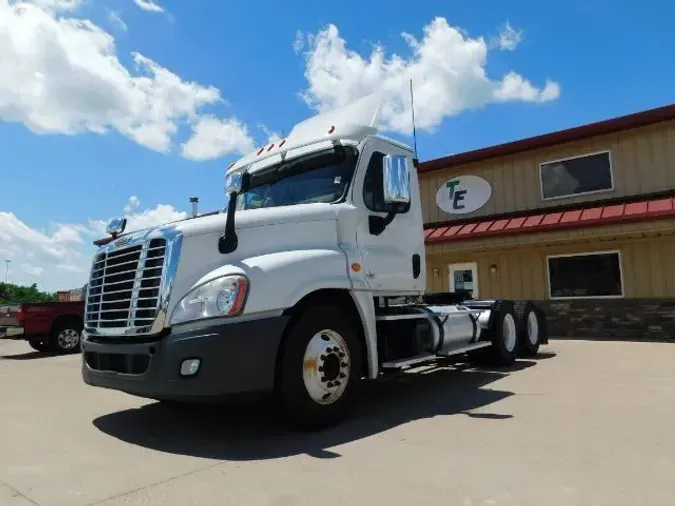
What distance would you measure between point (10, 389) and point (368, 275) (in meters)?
5.96

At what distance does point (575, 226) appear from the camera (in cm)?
1197

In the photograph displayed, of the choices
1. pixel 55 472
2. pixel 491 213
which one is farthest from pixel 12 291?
pixel 55 472

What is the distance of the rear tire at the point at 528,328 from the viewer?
9594 millimetres

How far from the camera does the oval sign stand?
596 inches

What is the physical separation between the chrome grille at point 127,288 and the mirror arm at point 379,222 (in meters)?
2.13

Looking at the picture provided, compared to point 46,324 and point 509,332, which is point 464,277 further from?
point 46,324

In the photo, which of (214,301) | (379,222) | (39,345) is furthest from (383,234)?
(39,345)

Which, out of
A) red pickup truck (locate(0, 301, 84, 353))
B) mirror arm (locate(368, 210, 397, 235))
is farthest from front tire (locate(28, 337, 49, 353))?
mirror arm (locate(368, 210, 397, 235))

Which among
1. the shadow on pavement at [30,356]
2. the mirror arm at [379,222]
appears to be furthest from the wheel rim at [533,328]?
the shadow on pavement at [30,356]

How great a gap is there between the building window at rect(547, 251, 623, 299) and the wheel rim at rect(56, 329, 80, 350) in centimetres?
1222

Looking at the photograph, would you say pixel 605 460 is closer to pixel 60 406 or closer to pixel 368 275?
pixel 368 275

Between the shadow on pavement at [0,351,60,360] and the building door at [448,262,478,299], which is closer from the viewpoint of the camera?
the shadow on pavement at [0,351,60,360]

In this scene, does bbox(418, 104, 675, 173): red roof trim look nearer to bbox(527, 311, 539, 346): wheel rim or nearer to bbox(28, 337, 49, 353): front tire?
bbox(527, 311, 539, 346): wheel rim

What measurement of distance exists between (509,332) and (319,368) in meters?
5.27
